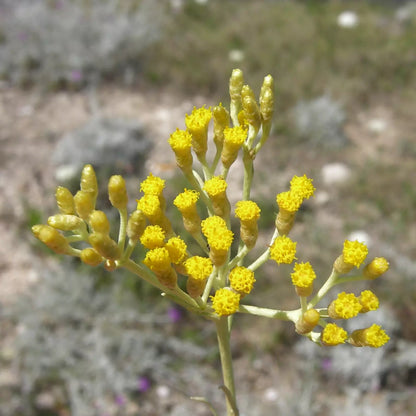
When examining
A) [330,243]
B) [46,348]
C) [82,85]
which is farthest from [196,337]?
[82,85]

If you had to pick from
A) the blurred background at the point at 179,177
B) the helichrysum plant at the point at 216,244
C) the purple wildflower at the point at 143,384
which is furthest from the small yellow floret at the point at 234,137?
the purple wildflower at the point at 143,384

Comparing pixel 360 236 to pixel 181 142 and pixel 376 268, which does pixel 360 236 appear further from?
pixel 181 142

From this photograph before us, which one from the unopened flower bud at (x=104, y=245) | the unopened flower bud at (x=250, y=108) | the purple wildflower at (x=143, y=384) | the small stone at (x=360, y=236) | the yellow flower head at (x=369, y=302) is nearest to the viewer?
the unopened flower bud at (x=104, y=245)

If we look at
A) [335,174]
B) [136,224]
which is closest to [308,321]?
[136,224]

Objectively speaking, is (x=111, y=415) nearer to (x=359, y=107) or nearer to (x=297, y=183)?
(x=297, y=183)

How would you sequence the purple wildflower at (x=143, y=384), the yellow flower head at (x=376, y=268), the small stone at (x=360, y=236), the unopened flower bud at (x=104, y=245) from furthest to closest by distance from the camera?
the small stone at (x=360, y=236) < the purple wildflower at (x=143, y=384) < the yellow flower head at (x=376, y=268) < the unopened flower bud at (x=104, y=245)

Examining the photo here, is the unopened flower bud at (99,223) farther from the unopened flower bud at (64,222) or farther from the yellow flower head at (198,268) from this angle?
the yellow flower head at (198,268)
